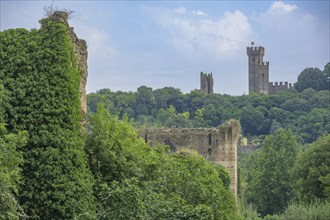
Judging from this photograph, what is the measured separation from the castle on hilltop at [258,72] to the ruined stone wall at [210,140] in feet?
488

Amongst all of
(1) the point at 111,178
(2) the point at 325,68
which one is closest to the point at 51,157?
(1) the point at 111,178

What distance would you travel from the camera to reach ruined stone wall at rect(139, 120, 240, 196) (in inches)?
1588

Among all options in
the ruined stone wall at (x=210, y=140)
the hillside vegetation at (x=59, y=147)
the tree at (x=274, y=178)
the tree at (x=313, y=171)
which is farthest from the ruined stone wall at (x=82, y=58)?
the tree at (x=274, y=178)

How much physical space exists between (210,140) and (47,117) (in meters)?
25.8

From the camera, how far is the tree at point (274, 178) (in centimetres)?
6819

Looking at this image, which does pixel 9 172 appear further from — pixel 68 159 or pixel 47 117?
pixel 47 117

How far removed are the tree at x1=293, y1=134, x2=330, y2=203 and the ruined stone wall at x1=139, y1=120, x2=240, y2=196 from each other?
11.1 meters

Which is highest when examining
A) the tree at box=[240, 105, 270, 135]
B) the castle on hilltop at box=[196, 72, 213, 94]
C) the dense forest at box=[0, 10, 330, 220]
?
the castle on hilltop at box=[196, 72, 213, 94]

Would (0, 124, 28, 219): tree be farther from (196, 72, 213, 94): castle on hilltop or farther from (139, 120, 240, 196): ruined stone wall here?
(196, 72, 213, 94): castle on hilltop

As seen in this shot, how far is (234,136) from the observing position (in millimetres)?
40812

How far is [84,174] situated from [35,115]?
166cm

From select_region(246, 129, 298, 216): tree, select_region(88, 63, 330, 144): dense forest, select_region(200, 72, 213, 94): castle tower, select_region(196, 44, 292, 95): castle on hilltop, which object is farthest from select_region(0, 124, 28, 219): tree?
select_region(196, 44, 292, 95): castle on hilltop

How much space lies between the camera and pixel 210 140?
1656 inches

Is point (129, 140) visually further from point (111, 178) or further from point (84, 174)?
point (84, 174)
